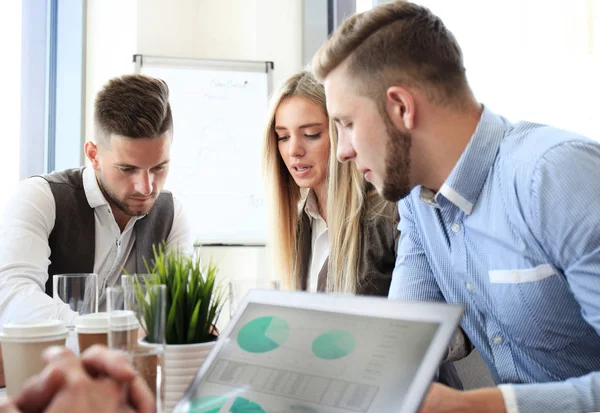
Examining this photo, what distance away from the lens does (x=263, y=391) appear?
789 mm

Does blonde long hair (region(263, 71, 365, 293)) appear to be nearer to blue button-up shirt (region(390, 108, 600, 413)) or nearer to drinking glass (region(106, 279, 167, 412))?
blue button-up shirt (region(390, 108, 600, 413))

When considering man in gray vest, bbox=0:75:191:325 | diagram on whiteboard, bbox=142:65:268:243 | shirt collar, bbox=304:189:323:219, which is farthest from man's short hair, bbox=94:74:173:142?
diagram on whiteboard, bbox=142:65:268:243

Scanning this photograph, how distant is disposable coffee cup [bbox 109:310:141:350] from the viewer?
850mm

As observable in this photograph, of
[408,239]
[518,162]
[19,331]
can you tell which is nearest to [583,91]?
[408,239]

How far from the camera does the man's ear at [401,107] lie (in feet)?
4.19

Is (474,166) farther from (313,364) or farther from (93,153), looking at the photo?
(93,153)

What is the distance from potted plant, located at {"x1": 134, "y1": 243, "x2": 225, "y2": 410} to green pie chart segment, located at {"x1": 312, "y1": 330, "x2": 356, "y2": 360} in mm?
250

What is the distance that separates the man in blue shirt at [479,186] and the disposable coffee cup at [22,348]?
726 millimetres

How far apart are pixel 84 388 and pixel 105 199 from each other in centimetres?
172

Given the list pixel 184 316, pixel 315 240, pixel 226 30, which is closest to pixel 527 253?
pixel 184 316

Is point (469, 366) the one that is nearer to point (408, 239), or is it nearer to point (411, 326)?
point (408, 239)

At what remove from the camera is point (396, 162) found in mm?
1338

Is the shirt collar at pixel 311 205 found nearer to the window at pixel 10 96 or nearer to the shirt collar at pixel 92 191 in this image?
the shirt collar at pixel 92 191

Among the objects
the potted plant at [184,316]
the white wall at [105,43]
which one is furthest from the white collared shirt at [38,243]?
the white wall at [105,43]
